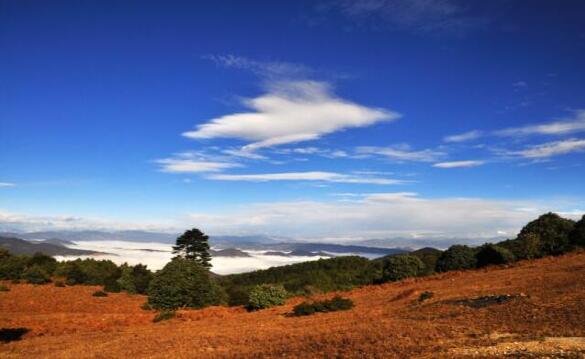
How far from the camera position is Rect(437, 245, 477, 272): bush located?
1532 inches

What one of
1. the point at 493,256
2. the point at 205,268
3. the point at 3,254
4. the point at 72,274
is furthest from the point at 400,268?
the point at 3,254

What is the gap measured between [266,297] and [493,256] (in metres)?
19.3

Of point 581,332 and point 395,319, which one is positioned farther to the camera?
point 395,319

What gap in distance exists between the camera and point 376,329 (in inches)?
626

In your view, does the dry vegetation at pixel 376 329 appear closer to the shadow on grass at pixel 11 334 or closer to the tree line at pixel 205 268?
→ the shadow on grass at pixel 11 334

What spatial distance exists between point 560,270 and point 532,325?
1438 centimetres

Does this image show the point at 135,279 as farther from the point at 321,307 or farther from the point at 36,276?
the point at 321,307

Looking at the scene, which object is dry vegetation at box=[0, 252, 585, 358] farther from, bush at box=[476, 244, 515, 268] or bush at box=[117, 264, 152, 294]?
bush at box=[117, 264, 152, 294]

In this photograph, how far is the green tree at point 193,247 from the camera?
2223 inches

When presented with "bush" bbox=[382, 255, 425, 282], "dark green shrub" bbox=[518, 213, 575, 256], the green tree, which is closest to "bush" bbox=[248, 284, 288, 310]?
"bush" bbox=[382, 255, 425, 282]

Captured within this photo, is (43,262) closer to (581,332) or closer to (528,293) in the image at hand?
(528,293)

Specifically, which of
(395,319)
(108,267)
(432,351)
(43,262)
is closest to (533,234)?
(395,319)

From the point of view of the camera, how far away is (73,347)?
18.5 metres

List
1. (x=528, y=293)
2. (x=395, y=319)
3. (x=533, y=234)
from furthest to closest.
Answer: (x=533, y=234) < (x=528, y=293) < (x=395, y=319)
